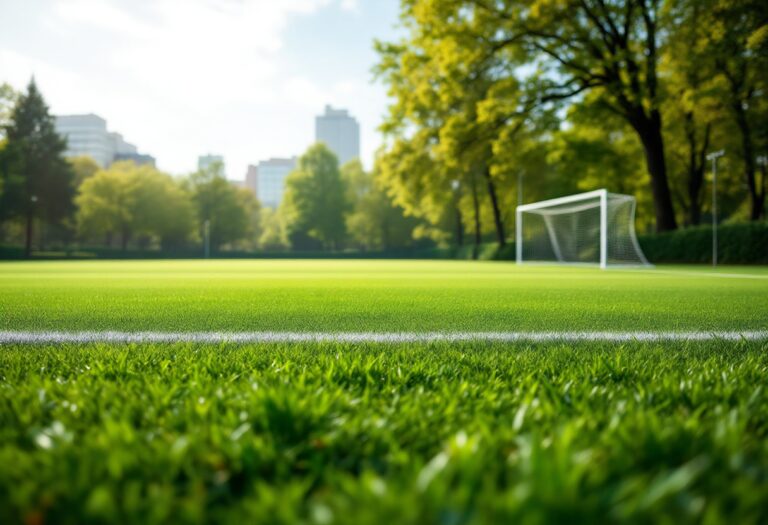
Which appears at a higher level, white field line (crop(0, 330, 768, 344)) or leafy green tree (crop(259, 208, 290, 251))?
leafy green tree (crop(259, 208, 290, 251))

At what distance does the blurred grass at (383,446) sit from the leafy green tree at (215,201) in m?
61.6

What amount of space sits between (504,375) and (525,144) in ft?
78.4

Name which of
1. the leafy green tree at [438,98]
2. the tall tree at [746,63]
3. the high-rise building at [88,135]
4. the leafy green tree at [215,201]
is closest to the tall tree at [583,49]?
the leafy green tree at [438,98]

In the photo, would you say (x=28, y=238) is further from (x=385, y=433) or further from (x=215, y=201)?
(x=385, y=433)

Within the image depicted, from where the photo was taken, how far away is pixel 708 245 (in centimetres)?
2253

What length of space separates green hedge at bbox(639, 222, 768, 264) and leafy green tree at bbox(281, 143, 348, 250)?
42490mm

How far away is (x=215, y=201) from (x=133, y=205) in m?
9.85

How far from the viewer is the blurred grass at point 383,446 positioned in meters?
0.99

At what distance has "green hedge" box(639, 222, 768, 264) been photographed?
20922 millimetres

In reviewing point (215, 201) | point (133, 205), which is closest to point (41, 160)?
point (133, 205)

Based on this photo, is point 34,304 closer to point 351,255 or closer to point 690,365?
point 690,365

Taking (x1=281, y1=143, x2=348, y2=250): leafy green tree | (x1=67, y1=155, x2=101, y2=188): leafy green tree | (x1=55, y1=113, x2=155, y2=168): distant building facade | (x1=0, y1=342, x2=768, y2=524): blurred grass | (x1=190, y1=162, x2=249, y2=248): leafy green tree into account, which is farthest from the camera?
(x1=55, y1=113, x2=155, y2=168): distant building facade

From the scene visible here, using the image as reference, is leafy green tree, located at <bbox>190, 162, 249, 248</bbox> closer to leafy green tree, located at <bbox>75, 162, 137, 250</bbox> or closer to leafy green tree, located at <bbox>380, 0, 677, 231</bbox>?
leafy green tree, located at <bbox>75, 162, 137, 250</bbox>

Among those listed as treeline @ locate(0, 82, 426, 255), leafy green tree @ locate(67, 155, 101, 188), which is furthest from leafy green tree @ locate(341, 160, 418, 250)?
leafy green tree @ locate(67, 155, 101, 188)
